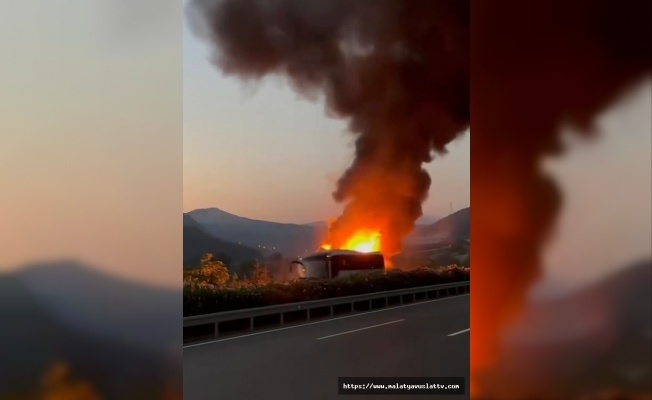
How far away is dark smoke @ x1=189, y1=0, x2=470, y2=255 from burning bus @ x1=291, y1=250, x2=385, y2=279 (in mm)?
58

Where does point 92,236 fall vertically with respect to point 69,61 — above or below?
below

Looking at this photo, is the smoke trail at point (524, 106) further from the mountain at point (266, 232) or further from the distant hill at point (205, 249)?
the distant hill at point (205, 249)

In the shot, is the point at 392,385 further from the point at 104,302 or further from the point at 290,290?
the point at 104,302

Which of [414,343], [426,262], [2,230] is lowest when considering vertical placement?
[414,343]

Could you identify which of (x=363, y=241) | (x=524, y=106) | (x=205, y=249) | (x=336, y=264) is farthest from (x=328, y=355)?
(x=524, y=106)

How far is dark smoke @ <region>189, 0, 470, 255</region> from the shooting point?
8.00 ft

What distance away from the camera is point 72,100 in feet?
8.27

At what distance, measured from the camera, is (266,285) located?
8.20 ft

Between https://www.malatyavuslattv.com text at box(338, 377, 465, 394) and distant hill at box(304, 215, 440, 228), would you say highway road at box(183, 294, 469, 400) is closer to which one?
https://www.malatyavuslattv.com text at box(338, 377, 465, 394)

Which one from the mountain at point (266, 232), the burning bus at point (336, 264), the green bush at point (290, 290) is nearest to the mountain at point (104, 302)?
the green bush at point (290, 290)

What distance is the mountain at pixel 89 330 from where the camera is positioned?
98.2 inches

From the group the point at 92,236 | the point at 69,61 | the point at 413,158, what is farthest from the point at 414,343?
the point at 69,61

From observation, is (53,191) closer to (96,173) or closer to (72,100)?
(96,173)

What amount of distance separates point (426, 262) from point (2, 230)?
1.83 meters
